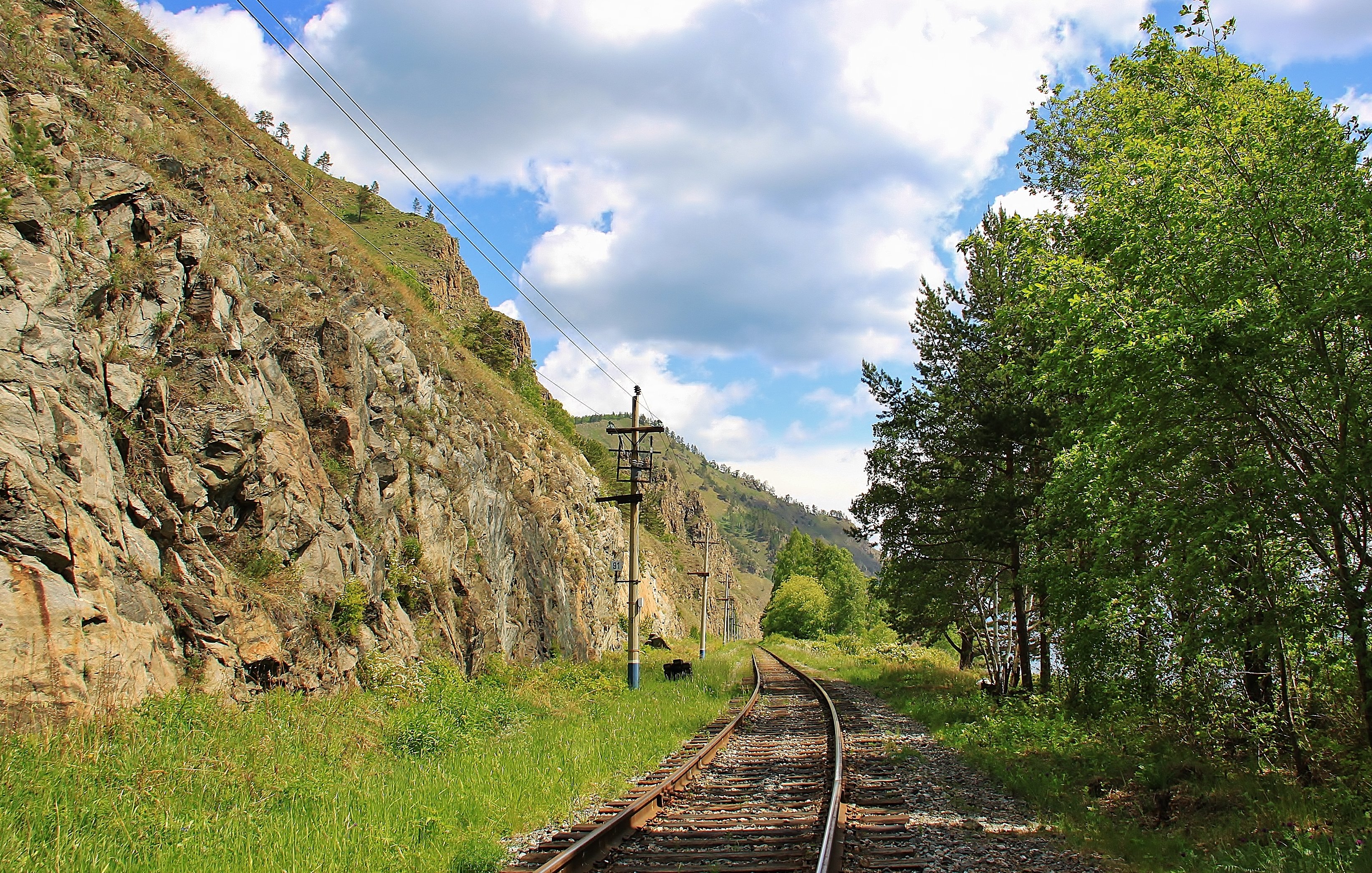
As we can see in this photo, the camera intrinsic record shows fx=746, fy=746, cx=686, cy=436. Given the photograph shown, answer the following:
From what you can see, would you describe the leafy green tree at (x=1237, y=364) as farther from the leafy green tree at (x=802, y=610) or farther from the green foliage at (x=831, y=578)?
the leafy green tree at (x=802, y=610)

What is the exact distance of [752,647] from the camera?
61281 millimetres

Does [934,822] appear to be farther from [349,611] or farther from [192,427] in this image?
[192,427]

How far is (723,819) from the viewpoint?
24.5ft

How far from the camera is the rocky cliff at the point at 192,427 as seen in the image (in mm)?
8031

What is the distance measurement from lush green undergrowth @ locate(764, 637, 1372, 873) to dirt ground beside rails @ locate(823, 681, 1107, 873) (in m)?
0.38

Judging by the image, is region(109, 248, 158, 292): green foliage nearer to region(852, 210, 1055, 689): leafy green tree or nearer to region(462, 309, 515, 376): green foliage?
region(852, 210, 1055, 689): leafy green tree

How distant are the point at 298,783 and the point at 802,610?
71.5 meters

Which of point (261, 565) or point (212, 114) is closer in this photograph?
point (261, 565)

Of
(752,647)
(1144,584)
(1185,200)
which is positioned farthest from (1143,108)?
(752,647)

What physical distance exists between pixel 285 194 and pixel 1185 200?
21.6 meters

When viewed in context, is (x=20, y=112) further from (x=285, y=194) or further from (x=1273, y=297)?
(x=1273, y=297)

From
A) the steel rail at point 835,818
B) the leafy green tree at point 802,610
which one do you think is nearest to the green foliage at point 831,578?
the leafy green tree at point 802,610

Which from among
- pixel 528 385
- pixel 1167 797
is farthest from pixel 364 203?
pixel 1167 797

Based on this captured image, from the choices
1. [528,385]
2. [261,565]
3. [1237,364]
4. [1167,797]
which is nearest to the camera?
[1237,364]
